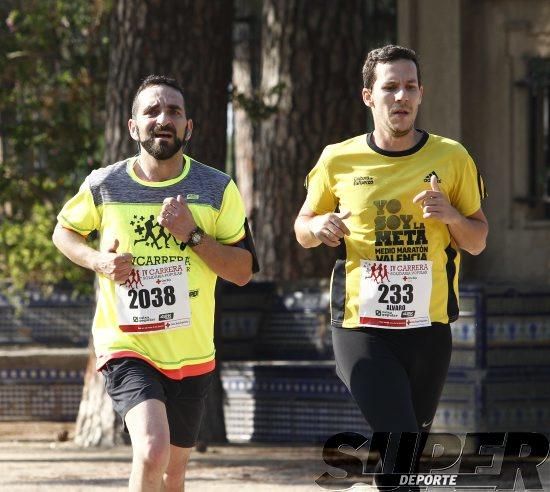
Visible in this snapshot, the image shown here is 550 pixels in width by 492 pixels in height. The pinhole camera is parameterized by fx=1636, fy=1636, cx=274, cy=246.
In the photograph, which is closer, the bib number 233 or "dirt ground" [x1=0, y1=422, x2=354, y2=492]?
the bib number 233

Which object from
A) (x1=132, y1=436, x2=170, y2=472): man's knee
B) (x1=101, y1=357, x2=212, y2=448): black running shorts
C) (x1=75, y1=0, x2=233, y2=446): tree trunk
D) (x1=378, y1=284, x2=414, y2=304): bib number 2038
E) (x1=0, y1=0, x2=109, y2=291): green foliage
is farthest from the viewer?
(x1=0, y1=0, x2=109, y2=291): green foliage

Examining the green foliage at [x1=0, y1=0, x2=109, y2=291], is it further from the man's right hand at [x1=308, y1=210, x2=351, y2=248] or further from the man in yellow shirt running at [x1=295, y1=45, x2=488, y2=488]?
the man's right hand at [x1=308, y1=210, x2=351, y2=248]

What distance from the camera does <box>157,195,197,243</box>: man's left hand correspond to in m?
6.77

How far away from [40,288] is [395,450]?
27.7ft

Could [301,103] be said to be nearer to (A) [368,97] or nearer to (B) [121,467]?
(B) [121,467]

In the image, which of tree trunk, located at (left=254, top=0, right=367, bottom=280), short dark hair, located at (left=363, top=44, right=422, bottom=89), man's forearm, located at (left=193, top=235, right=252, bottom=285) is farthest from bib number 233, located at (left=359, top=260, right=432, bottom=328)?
tree trunk, located at (left=254, top=0, right=367, bottom=280)

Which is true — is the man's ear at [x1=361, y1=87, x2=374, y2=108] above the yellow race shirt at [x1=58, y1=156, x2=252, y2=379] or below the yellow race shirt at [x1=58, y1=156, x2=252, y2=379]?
above

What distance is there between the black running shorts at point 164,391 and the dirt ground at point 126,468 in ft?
9.39

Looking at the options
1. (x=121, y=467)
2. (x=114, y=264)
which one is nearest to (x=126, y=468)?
(x=121, y=467)

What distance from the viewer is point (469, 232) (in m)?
7.04

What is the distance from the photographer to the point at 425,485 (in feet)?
24.2

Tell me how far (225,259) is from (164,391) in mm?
614

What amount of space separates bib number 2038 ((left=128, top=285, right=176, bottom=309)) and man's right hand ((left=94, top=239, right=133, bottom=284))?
0.33ft

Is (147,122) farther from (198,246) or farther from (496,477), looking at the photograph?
(496,477)
